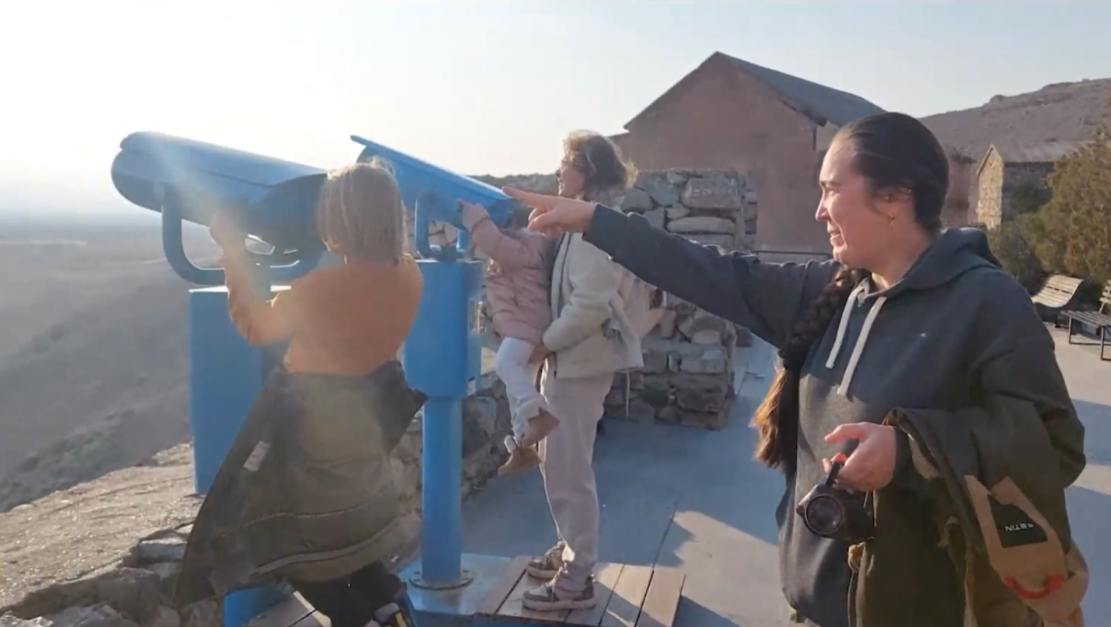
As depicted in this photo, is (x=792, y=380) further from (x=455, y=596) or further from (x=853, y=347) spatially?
(x=455, y=596)

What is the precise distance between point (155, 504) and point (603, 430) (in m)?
3.56

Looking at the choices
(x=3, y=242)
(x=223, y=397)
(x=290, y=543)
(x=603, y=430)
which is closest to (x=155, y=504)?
(x=223, y=397)

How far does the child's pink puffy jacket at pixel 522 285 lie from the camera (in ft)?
11.0

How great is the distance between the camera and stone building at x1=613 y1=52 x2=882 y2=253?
23.4 metres

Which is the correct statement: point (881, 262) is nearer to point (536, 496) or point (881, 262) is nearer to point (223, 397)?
point (223, 397)

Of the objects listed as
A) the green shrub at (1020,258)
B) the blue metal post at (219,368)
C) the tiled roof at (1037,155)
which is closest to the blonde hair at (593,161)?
the blue metal post at (219,368)

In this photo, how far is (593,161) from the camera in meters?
3.25

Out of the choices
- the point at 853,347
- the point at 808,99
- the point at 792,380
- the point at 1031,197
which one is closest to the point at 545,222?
the point at 792,380

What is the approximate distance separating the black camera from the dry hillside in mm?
40678

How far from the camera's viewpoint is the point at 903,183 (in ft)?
5.65

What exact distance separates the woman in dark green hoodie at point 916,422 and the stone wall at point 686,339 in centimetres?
449

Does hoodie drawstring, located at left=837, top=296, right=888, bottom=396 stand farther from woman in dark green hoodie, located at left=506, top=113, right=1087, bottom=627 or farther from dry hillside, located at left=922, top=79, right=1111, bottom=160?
dry hillside, located at left=922, top=79, right=1111, bottom=160

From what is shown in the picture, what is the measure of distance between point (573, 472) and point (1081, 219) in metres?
12.9

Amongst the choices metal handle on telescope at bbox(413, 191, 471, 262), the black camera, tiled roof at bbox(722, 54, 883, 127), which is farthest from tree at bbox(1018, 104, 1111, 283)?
the black camera
